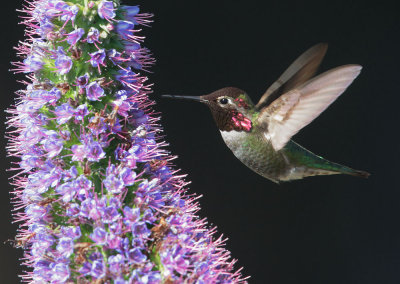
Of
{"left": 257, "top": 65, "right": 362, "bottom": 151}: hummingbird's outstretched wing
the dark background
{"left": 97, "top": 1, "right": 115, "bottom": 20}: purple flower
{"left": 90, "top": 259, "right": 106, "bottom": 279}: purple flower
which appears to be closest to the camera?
{"left": 90, "top": 259, "right": 106, "bottom": 279}: purple flower

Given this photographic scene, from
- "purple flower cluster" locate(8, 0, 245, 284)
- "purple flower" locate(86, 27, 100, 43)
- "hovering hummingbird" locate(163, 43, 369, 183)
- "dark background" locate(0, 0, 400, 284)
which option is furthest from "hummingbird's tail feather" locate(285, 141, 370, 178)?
"dark background" locate(0, 0, 400, 284)

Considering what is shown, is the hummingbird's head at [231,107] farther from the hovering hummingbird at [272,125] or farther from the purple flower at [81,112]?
the purple flower at [81,112]

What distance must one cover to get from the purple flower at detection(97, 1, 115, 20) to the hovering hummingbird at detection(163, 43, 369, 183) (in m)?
0.50

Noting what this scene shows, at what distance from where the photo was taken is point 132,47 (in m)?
1.98

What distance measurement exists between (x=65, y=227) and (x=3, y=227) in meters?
2.38

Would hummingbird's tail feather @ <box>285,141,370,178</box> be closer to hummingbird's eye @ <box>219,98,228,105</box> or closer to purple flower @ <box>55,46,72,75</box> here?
hummingbird's eye @ <box>219,98,228,105</box>

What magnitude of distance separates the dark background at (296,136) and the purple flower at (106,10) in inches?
102

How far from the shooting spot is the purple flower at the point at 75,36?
1.88 meters

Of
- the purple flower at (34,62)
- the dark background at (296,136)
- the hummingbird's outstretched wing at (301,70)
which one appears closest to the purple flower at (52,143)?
the purple flower at (34,62)

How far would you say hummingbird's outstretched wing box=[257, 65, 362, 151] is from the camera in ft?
6.76

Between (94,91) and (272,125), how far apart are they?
85cm

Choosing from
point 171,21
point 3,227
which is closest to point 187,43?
point 171,21

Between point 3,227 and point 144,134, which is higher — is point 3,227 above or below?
below

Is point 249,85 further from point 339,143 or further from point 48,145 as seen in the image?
point 48,145
